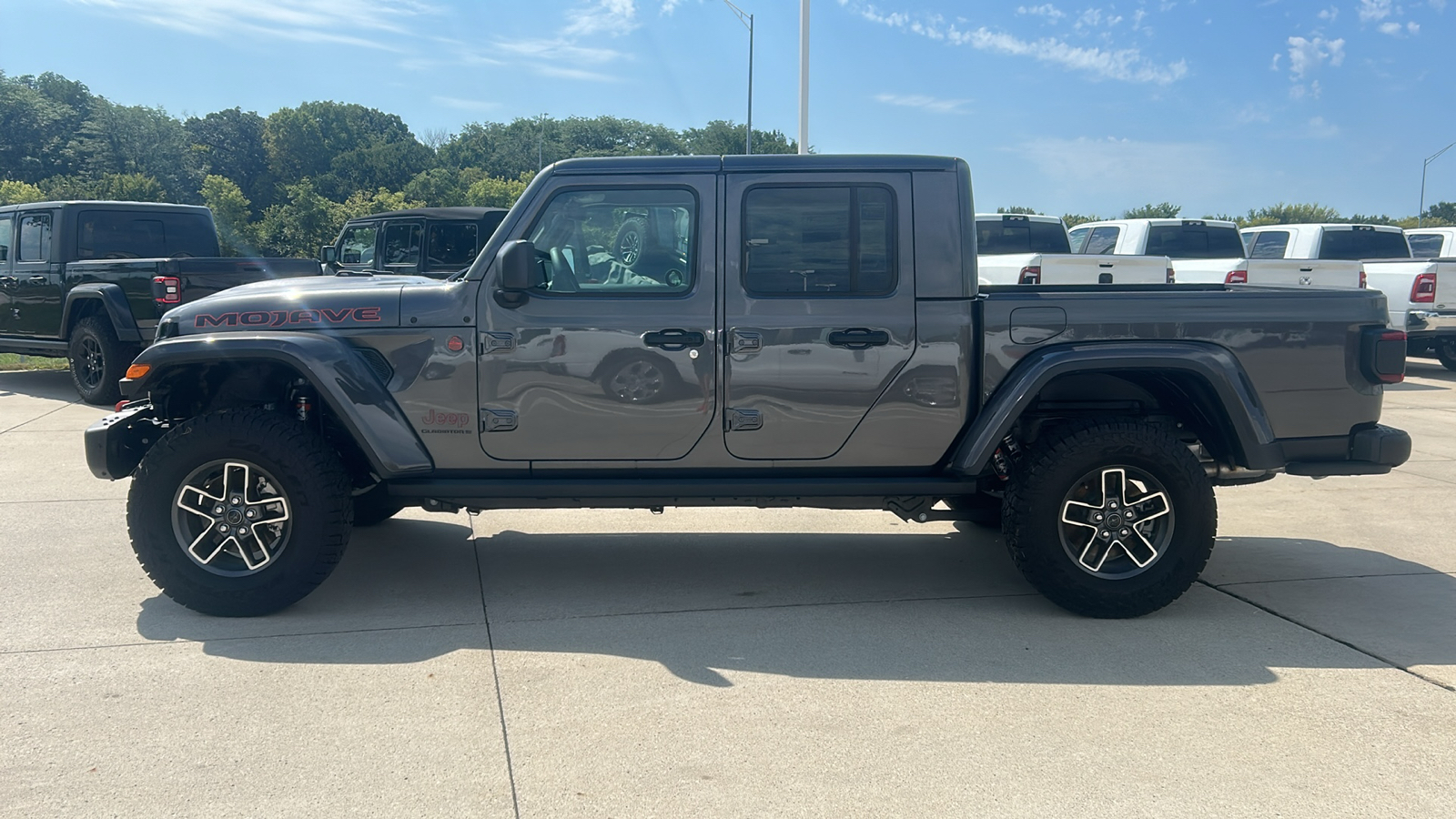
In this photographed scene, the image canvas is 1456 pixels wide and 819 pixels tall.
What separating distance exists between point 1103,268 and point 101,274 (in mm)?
10382

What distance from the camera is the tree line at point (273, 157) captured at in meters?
59.7

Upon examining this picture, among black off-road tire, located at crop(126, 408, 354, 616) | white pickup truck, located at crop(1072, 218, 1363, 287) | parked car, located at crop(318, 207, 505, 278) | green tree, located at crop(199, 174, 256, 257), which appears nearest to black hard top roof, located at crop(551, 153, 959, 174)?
black off-road tire, located at crop(126, 408, 354, 616)

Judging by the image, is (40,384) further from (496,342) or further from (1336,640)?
(1336,640)

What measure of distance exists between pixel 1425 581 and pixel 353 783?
16.1 ft

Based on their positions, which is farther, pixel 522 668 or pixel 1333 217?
pixel 1333 217

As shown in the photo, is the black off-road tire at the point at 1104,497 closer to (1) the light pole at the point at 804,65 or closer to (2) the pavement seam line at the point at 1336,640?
(2) the pavement seam line at the point at 1336,640

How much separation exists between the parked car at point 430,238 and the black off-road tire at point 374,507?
6813mm

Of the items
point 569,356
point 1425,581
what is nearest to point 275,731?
point 569,356

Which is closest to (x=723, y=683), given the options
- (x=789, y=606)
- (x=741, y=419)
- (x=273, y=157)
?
(x=789, y=606)

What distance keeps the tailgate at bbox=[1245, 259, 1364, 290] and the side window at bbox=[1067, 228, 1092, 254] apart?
334 cm

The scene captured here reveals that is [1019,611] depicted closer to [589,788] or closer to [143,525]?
[589,788]

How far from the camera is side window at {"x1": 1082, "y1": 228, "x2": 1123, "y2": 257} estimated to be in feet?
51.5

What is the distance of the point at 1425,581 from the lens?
5293 millimetres

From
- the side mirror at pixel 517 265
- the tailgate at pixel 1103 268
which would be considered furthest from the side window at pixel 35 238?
the tailgate at pixel 1103 268
